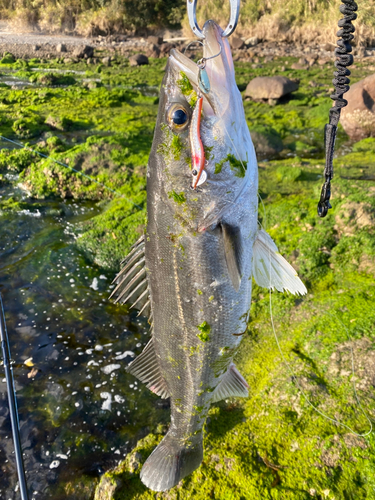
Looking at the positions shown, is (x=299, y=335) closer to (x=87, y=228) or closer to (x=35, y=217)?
(x=87, y=228)

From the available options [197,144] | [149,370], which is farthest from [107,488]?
[197,144]

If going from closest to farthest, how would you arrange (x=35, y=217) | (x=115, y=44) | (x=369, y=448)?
(x=369, y=448) < (x=35, y=217) < (x=115, y=44)

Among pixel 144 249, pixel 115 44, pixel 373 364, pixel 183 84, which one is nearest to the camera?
pixel 183 84

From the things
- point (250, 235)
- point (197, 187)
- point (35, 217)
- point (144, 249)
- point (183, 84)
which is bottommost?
point (35, 217)

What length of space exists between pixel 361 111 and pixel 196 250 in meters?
10.8

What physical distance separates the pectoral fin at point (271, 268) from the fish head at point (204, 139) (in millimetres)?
443

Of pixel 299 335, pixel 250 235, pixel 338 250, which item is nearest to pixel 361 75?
pixel 338 250

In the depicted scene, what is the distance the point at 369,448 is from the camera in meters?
3.13

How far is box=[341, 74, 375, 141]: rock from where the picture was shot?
35.8 feet

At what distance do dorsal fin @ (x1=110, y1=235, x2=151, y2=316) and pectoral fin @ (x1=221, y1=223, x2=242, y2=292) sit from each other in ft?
2.41

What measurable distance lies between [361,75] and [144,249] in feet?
69.4

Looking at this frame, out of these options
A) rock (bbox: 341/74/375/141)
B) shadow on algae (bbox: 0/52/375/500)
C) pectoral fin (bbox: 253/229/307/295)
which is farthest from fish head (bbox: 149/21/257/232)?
rock (bbox: 341/74/375/141)

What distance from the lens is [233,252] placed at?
2.43 metres

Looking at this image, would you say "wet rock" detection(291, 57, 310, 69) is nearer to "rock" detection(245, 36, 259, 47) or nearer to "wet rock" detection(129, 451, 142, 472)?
"rock" detection(245, 36, 259, 47)
